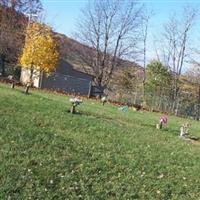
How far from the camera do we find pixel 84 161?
892cm

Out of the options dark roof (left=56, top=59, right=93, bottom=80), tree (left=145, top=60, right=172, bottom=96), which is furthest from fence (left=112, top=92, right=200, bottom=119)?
dark roof (left=56, top=59, right=93, bottom=80)

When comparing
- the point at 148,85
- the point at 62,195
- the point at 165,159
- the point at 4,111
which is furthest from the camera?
the point at 148,85

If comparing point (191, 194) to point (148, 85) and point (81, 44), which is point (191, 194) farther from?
point (148, 85)

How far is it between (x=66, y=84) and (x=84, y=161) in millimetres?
31070

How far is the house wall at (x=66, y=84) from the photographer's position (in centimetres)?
3909

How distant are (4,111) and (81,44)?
109 ft

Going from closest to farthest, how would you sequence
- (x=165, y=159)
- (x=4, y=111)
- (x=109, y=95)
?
(x=165, y=159), (x=4, y=111), (x=109, y=95)

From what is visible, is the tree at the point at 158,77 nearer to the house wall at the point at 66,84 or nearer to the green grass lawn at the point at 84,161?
the house wall at the point at 66,84

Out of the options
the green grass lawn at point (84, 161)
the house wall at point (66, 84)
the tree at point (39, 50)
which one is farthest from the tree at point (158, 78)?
the green grass lawn at point (84, 161)

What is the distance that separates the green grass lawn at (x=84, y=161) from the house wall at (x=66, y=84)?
26.6m

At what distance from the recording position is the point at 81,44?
4391 centimetres

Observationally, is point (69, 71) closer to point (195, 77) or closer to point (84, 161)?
point (195, 77)

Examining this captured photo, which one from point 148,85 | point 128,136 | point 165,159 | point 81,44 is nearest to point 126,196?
point 165,159

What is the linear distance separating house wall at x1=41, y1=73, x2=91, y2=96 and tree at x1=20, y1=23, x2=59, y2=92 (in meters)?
6.47
